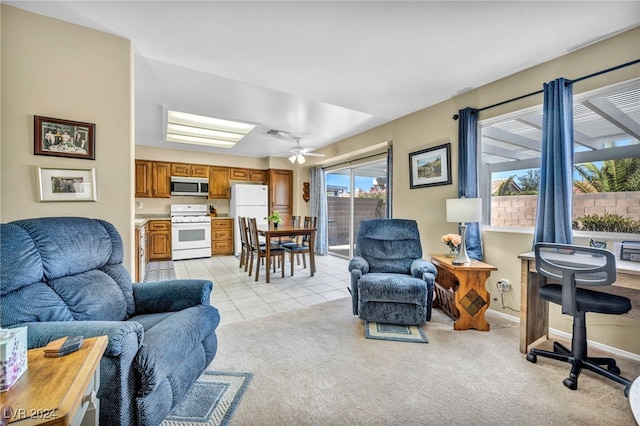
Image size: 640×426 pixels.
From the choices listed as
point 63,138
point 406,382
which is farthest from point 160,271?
point 406,382

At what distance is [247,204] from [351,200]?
8.04 feet

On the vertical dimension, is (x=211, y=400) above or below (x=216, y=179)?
below

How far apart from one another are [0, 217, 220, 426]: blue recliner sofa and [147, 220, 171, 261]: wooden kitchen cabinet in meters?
4.39

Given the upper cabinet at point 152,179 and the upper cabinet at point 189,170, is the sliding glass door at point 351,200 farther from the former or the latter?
the upper cabinet at point 152,179

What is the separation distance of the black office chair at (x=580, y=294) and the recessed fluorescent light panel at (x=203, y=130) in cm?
404

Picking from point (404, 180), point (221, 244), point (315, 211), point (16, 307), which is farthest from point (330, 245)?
point (16, 307)

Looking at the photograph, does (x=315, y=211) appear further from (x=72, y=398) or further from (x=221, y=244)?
(x=72, y=398)

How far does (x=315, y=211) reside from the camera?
668 centimetres

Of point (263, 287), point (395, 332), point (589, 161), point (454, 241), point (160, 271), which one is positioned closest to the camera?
point (589, 161)

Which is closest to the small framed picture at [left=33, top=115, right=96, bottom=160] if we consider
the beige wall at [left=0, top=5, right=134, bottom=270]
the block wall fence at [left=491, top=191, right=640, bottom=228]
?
the beige wall at [left=0, top=5, right=134, bottom=270]

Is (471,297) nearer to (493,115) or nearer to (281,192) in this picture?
(493,115)

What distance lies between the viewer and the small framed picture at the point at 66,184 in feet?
6.36

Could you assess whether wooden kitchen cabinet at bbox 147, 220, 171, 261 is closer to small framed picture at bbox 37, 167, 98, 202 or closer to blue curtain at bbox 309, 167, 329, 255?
blue curtain at bbox 309, 167, 329, 255

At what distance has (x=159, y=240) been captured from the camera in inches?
230
